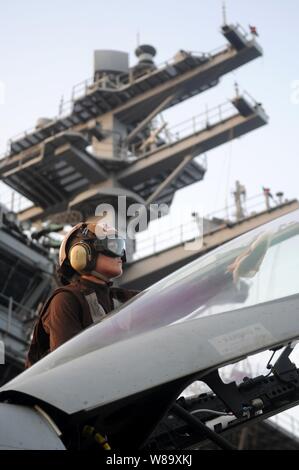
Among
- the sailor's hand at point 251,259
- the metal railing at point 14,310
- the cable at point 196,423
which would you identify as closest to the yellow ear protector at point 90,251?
the sailor's hand at point 251,259

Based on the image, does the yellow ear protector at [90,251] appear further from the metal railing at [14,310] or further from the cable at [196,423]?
the metal railing at [14,310]

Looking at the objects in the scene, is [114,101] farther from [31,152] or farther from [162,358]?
[162,358]

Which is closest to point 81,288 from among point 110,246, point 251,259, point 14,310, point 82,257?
point 82,257

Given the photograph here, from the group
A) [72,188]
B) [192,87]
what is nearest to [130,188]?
[72,188]

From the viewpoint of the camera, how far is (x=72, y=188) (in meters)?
40.5

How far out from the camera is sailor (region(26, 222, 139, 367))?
4090mm

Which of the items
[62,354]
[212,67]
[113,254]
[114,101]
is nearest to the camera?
[62,354]

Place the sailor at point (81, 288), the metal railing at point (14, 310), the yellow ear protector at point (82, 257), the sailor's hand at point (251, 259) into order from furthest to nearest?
the metal railing at point (14, 310), the yellow ear protector at point (82, 257), the sailor at point (81, 288), the sailor's hand at point (251, 259)

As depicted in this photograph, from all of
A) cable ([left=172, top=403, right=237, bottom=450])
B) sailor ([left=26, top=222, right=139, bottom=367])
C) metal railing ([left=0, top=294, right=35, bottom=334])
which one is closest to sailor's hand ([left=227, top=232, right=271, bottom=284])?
cable ([left=172, top=403, right=237, bottom=450])

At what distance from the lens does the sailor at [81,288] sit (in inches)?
161

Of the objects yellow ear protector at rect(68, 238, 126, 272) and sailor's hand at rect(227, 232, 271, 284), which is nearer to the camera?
sailor's hand at rect(227, 232, 271, 284)

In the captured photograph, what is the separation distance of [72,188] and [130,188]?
2.89m

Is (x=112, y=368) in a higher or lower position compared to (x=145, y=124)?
lower

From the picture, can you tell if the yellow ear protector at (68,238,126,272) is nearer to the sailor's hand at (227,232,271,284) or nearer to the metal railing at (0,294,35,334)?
the sailor's hand at (227,232,271,284)
